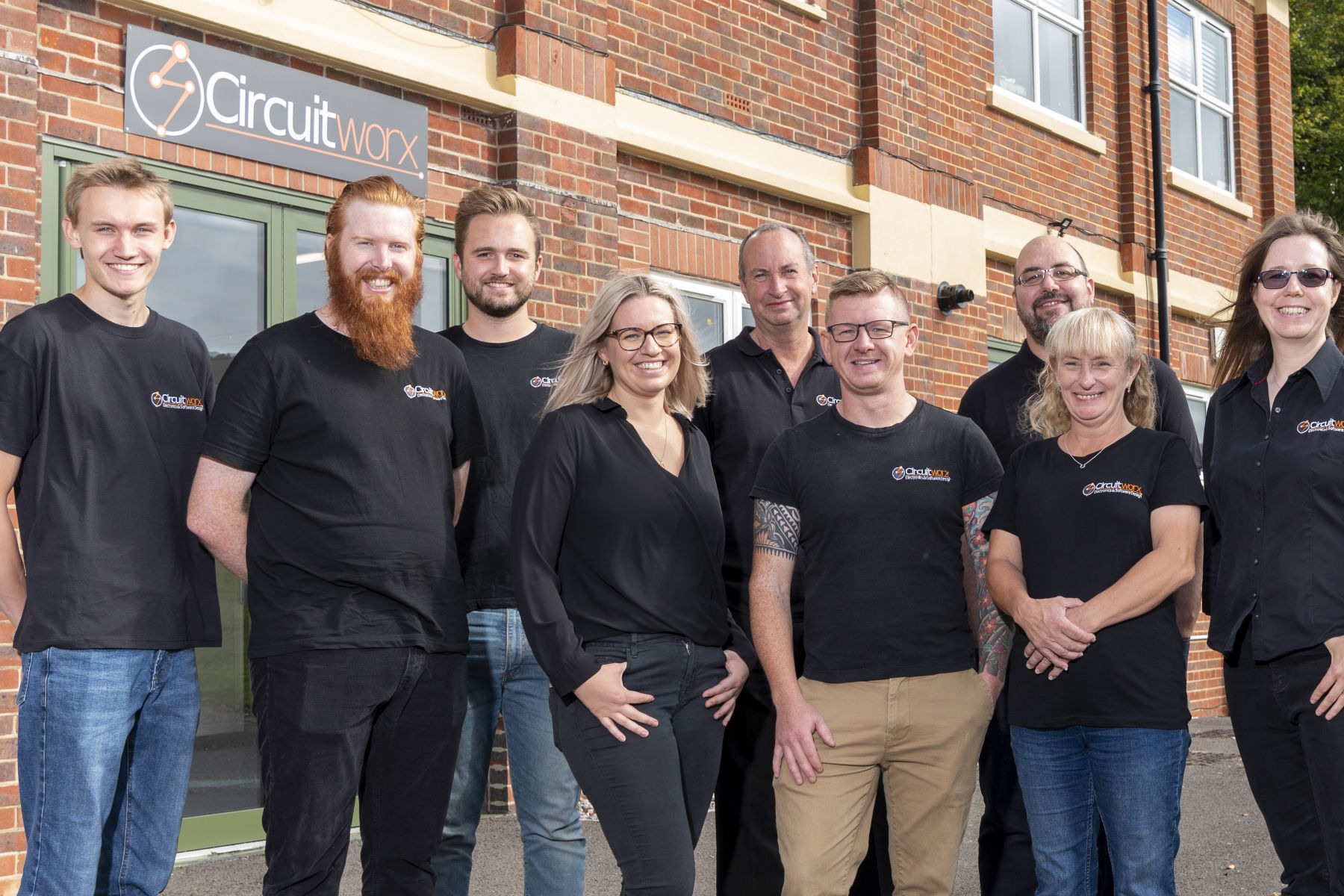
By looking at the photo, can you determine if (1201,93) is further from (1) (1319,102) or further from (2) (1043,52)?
(1) (1319,102)

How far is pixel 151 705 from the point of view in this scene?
3521 millimetres

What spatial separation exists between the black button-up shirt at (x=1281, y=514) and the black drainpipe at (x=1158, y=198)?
8662 millimetres

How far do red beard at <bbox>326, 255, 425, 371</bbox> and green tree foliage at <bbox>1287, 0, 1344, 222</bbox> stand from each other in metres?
19.8

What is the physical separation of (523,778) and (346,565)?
3.19ft

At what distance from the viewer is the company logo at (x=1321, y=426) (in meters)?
3.55

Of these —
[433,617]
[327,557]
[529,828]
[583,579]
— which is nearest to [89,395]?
[327,557]

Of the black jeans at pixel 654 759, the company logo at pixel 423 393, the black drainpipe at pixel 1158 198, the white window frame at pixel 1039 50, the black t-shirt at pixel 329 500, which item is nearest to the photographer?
the black jeans at pixel 654 759

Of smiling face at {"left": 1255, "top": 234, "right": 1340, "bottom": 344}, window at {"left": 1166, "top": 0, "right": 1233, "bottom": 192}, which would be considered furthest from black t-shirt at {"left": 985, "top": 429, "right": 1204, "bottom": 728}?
window at {"left": 1166, "top": 0, "right": 1233, "bottom": 192}

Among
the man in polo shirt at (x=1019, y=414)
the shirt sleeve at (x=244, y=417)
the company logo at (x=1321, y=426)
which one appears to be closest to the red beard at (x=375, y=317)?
the shirt sleeve at (x=244, y=417)

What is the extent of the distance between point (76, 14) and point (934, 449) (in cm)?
390

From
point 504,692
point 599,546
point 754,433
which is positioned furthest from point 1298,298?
point 504,692

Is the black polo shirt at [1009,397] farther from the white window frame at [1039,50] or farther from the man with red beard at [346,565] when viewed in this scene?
the white window frame at [1039,50]

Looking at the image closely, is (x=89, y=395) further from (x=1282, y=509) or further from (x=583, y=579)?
(x=1282, y=509)

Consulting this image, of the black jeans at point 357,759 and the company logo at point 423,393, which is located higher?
the company logo at point 423,393
